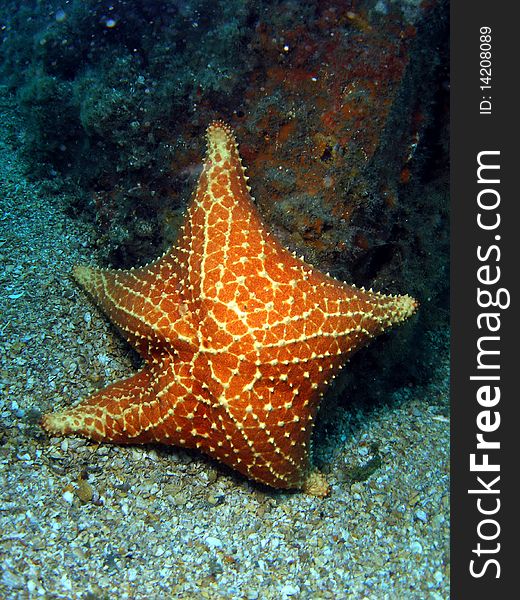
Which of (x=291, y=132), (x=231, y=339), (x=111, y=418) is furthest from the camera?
(x=291, y=132)

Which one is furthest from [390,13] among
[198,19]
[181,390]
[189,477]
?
[189,477]

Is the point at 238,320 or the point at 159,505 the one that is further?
the point at 159,505

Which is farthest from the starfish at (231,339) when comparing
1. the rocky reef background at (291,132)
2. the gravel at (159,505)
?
the rocky reef background at (291,132)

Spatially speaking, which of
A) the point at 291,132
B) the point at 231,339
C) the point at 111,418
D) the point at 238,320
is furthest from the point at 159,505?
the point at 291,132

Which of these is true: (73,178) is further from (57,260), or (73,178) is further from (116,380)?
(116,380)

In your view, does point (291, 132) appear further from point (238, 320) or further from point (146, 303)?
point (146, 303)

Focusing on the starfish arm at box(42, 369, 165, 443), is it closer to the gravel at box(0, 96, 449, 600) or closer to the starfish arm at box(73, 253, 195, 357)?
the gravel at box(0, 96, 449, 600)


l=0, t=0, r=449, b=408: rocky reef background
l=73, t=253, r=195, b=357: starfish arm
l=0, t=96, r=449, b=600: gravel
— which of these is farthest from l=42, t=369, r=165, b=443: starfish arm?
l=0, t=0, r=449, b=408: rocky reef background
